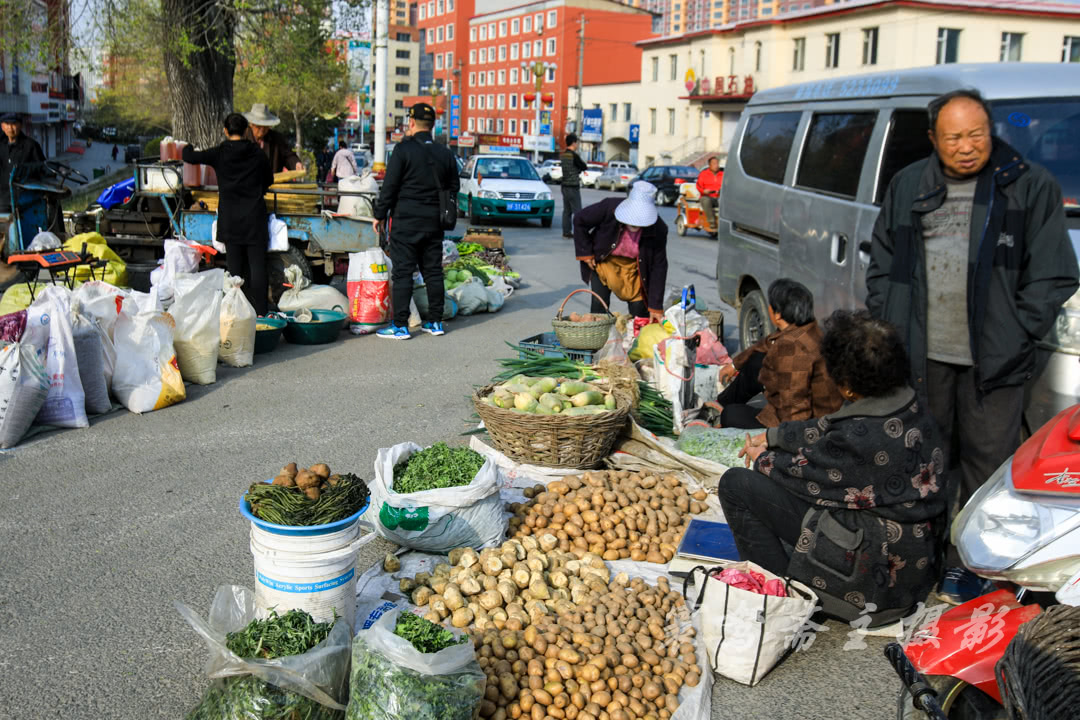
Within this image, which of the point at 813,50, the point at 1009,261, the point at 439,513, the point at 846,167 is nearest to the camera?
the point at 1009,261

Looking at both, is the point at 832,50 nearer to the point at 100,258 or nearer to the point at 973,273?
the point at 100,258

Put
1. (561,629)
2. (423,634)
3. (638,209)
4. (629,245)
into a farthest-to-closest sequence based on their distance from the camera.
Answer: (629,245)
(638,209)
(561,629)
(423,634)

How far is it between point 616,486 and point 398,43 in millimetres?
134406

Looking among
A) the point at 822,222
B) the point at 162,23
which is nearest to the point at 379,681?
the point at 822,222

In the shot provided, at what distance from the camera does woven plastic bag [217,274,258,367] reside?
26.3 ft

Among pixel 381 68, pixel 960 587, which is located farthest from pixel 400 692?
pixel 381 68

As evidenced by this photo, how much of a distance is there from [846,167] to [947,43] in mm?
43714

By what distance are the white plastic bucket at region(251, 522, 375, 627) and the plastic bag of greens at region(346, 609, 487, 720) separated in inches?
20.8

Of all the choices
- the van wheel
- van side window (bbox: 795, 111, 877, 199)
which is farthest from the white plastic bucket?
the van wheel

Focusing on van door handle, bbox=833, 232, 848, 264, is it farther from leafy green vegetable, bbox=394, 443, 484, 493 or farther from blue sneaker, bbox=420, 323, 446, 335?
blue sneaker, bbox=420, 323, 446, 335

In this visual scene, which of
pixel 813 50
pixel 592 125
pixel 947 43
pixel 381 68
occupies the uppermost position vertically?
pixel 813 50

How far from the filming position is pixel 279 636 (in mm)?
3072

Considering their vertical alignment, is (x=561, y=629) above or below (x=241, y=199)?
below

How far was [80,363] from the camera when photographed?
6582 mm
